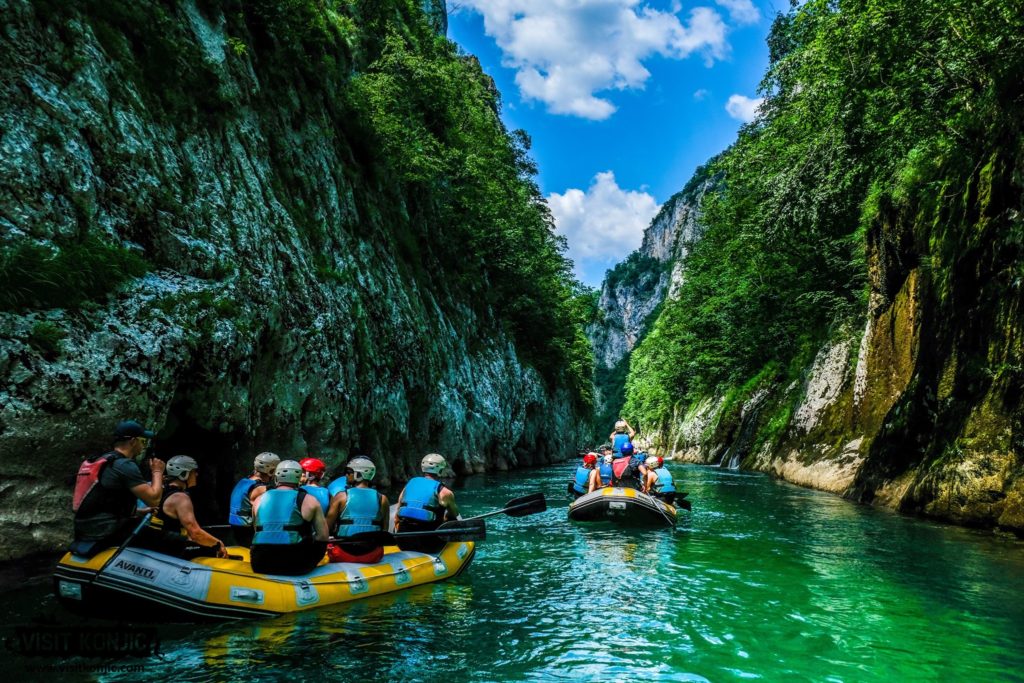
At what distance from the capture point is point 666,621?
6.28m

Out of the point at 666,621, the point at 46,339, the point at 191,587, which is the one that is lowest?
the point at 666,621

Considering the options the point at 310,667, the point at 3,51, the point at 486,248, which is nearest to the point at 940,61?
the point at 310,667

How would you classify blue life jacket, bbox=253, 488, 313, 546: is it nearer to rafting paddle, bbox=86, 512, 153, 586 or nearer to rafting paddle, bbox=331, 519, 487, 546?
rafting paddle, bbox=86, 512, 153, 586

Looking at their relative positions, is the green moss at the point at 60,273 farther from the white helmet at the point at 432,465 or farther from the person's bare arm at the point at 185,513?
the white helmet at the point at 432,465

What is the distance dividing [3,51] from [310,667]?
9.34 meters

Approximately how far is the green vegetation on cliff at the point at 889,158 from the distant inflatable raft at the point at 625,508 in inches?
251

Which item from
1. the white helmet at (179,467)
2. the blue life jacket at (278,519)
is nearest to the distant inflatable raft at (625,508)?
the blue life jacket at (278,519)

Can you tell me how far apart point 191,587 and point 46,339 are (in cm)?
363

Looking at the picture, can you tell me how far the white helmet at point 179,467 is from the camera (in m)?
6.41

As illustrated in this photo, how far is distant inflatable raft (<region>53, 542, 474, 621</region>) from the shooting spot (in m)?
5.64

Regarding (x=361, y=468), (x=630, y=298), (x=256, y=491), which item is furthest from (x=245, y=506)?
(x=630, y=298)

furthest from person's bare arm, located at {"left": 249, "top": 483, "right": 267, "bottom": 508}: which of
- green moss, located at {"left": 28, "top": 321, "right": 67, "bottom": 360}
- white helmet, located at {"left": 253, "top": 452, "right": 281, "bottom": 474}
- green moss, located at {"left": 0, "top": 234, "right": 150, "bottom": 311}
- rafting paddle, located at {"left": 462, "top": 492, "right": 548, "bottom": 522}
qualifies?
rafting paddle, located at {"left": 462, "top": 492, "right": 548, "bottom": 522}

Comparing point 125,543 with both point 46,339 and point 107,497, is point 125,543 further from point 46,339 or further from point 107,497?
point 46,339

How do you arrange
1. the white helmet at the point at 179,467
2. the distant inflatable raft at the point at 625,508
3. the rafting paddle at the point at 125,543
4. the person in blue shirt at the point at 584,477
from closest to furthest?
the rafting paddle at the point at 125,543
the white helmet at the point at 179,467
the distant inflatable raft at the point at 625,508
the person in blue shirt at the point at 584,477
